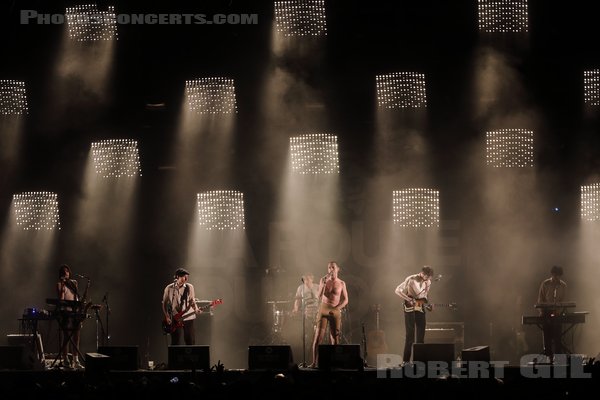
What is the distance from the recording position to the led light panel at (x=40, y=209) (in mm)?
17250

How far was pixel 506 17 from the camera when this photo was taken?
1591cm

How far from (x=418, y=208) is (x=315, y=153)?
242 cm

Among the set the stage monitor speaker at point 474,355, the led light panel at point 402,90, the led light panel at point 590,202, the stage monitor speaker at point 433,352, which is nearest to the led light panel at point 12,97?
the led light panel at point 402,90

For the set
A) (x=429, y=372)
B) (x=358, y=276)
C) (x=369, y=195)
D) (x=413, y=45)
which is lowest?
(x=429, y=372)

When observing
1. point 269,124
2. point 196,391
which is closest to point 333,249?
point 269,124

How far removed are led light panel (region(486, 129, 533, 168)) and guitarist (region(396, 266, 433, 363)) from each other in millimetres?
3537

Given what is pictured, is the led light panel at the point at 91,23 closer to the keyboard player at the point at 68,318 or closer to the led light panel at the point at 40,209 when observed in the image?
the led light panel at the point at 40,209

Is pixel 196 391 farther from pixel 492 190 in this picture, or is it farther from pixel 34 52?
pixel 34 52

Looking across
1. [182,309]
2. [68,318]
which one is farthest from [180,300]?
[68,318]

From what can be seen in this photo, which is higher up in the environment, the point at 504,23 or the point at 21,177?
the point at 504,23

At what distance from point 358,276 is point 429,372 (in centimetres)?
591

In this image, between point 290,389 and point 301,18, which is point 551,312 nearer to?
point 301,18

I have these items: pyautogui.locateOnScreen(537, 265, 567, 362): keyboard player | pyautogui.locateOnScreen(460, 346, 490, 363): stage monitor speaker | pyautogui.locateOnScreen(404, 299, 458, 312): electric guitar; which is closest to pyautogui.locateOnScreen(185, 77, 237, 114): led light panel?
pyautogui.locateOnScreen(404, 299, 458, 312): electric guitar

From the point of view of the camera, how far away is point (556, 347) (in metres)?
13.7
